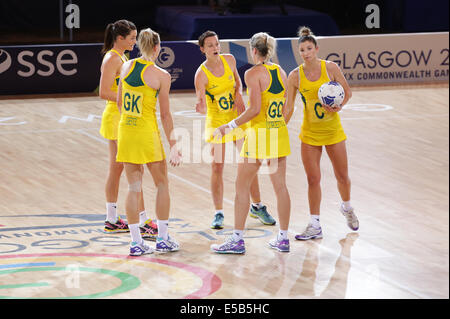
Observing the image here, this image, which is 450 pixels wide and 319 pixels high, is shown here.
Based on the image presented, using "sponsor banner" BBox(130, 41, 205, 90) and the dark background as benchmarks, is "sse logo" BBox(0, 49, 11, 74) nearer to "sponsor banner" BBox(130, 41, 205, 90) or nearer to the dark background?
"sponsor banner" BBox(130, 41, 205, 90)

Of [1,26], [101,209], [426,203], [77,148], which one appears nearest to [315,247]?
[426,203]

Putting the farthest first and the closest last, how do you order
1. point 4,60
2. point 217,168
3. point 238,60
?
point 238,60 < point 4,60 < point 217,168

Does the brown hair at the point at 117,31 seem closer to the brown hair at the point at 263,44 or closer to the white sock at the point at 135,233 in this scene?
the brown hair at the point at 263,44

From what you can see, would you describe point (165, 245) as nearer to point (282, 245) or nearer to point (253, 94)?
point (282, 245)

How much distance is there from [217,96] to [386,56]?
34.8 feet

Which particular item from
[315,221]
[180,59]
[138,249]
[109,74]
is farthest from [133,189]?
[180,59]

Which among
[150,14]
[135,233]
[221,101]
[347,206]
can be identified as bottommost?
[135,233]

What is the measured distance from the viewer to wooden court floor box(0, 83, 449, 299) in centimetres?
642

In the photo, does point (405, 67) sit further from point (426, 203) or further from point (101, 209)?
point (101, 209)

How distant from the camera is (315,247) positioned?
7.51 m

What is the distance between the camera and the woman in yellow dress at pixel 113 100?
7.67 m

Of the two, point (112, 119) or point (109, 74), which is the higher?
point (109, 74)

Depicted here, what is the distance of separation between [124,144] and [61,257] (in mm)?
1166

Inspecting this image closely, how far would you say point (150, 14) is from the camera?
23734 millimetres
